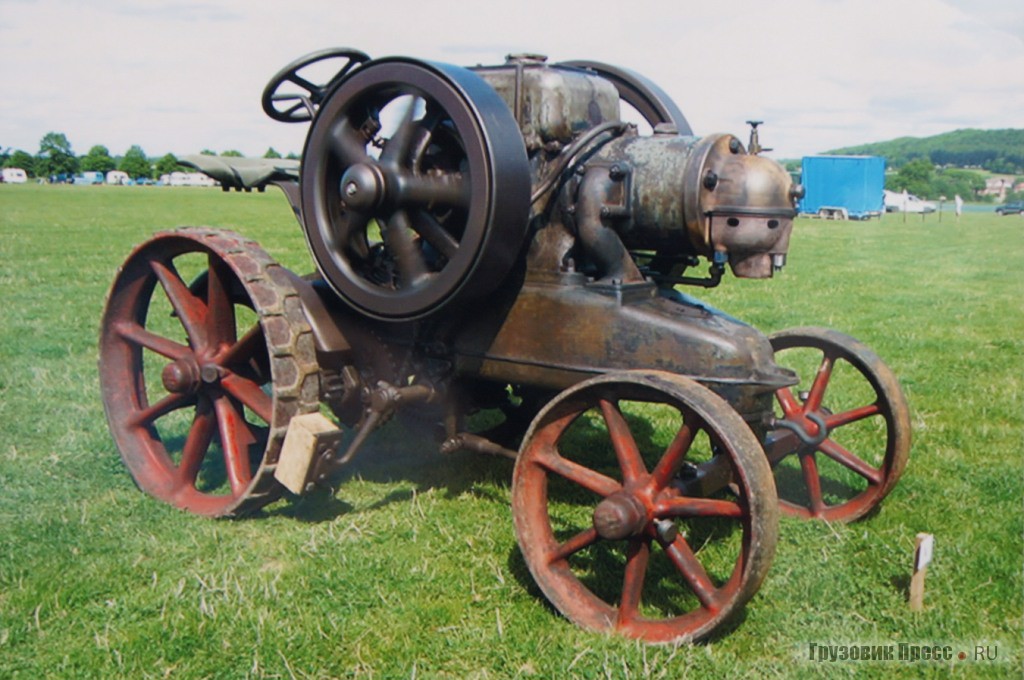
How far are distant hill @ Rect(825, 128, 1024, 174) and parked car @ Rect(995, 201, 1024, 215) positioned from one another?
397 cm

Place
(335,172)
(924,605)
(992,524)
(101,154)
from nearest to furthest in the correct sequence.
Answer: (924,605) < (335,172) < (992,524) < (101,154)

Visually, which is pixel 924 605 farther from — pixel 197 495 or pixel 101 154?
pixel 101 154

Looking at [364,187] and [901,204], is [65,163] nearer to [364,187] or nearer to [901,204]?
[901,204]

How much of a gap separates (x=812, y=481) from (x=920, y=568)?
1.03m

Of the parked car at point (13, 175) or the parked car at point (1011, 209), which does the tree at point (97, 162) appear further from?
the parked car at point (1011, 209)

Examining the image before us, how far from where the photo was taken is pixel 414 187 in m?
3.78

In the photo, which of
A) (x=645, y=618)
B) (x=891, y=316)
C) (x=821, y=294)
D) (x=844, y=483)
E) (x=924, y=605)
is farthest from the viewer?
(x=821, y=294)

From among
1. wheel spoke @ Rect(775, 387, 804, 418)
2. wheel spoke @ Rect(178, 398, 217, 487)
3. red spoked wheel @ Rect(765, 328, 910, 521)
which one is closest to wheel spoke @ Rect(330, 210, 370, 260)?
wheel spoke @ Rect(178, 398, 217, 487)

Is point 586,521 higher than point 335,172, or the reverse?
point 335,172

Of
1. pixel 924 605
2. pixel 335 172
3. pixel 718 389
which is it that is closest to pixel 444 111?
pixel 335 172

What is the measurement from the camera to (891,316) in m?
9.93

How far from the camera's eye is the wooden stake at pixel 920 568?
337cm

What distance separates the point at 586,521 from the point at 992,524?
1728mm

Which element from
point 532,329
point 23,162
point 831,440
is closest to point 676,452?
point 532,329
